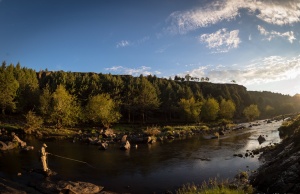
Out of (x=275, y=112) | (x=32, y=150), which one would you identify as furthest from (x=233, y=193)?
(x=275, y=112)


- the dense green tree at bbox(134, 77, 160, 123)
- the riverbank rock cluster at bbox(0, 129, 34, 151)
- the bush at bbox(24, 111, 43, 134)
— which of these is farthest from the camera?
the dense green tree at bbox(134, 77, 160, 123)

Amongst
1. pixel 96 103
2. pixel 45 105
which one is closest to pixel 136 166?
pixel 45 105

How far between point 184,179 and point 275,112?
181 m

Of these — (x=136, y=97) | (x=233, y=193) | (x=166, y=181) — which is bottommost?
(x=166, y=181)

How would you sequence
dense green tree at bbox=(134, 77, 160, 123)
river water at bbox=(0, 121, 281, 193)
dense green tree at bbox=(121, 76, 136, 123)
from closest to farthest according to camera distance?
river water at bbox=(0, 121, 281, 193), dense green tree at bbox=(121, 76, 136, 123), dense green tree at bbox=(134, 77, 160, 123)

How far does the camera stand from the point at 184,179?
3130cm

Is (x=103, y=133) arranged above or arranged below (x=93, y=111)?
below

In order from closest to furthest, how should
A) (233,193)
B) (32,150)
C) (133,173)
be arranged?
(233,193)
(133,173)
(32,150)

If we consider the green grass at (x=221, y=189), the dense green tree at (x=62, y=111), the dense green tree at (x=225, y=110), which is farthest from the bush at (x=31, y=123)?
the dense green tree at (x=225, y=110)

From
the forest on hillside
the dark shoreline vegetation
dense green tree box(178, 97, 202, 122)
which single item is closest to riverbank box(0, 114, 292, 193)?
the dark shoreline vegetation

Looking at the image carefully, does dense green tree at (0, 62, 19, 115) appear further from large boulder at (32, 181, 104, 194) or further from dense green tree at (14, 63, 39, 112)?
large boulder at (32, 181, 104, 194)

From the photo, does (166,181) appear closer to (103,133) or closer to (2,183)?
(2,183)

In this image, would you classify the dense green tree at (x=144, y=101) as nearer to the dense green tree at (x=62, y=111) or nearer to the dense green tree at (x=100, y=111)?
the dense green tree at (x=100, y=111)

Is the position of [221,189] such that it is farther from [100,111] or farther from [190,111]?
[190,111]
